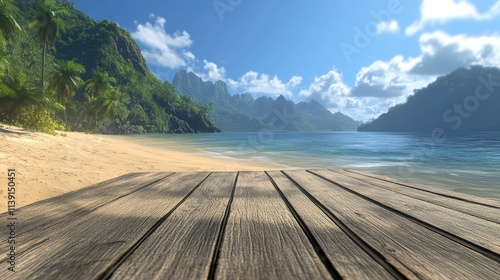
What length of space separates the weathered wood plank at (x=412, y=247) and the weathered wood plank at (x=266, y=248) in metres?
0.28

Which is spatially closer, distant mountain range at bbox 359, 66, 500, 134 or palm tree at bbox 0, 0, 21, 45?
palm tree at bbox 0, 0, 21, 45

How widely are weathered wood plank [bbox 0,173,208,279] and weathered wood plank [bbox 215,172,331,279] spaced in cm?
39

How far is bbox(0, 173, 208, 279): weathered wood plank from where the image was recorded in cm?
82

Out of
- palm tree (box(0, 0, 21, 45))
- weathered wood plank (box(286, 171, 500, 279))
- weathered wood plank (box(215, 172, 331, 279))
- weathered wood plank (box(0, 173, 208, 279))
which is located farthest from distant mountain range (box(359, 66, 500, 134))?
weathered wood plank (box(0, 173, 208, 279))

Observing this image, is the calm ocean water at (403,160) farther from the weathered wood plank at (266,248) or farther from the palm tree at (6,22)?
the palm tree at (6,22)

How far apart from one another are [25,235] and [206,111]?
4971 inches

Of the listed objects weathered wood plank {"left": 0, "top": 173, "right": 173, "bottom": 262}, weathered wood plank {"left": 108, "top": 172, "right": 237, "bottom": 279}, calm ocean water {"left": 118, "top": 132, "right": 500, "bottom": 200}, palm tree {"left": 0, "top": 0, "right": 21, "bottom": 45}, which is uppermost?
palm tree {"left": 0, "top": 0, "right": 21, "bottom": 45}

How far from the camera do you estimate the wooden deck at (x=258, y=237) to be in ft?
2.68

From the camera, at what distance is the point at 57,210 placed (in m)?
1.53

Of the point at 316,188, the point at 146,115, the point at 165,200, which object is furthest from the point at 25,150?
the point at 146,115

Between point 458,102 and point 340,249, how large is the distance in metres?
183

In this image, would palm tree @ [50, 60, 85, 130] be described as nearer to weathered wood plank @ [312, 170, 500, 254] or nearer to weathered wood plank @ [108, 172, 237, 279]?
weathered wood plank @ [108, 172, 237, 279]

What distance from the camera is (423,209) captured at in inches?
62.0

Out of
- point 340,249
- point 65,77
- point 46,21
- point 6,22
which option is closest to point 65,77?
point 65,77
